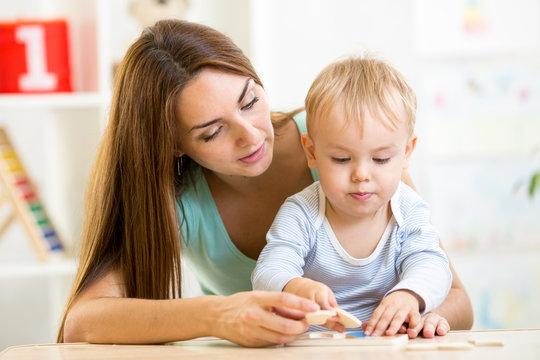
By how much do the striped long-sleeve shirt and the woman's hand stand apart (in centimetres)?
14

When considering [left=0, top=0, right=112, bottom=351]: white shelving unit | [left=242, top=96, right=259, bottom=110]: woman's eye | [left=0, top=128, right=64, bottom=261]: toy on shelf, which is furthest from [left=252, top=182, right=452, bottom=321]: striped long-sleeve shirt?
[left=0, top=128, right=64, bottom=261]: toy on shelf

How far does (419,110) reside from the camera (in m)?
3.28

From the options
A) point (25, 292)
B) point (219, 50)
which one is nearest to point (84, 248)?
point (219, 50)

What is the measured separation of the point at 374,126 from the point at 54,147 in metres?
1.89

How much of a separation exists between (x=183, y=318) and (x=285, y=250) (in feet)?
0.75

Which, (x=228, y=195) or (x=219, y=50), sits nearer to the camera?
(x=219, y=50)

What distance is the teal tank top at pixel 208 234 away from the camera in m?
1.60

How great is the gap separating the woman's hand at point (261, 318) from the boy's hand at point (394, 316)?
143 mm

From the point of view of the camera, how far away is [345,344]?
3.49 ft

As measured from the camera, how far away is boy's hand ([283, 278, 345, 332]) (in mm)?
1073

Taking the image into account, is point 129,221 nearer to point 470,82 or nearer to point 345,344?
point 345,344

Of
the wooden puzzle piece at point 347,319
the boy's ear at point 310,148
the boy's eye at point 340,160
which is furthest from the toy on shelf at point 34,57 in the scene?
the wooden puzzle piece at point 347,319

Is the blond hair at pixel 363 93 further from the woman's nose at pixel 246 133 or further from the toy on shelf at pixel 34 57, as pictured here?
the toy on shelf at pixel 34 57

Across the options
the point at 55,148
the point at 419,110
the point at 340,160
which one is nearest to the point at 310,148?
the point at 340,160
